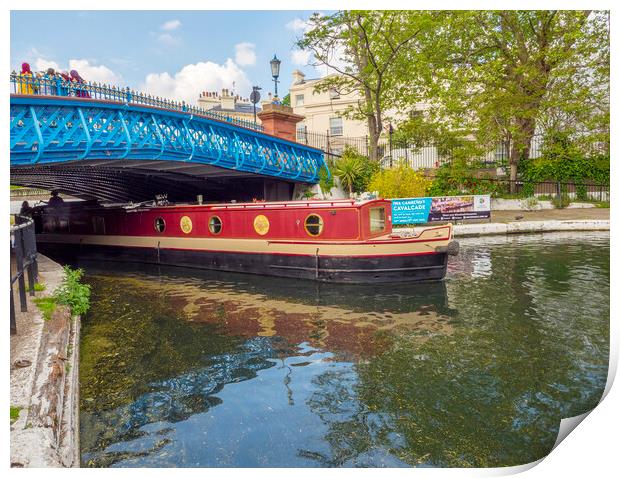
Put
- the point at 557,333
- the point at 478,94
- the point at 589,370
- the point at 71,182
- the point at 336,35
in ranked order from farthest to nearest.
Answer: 1. the point at 336,35
2. the point at 478,94
3. the point at 71,182
4. the point at 557,333
5. the point at 589,370

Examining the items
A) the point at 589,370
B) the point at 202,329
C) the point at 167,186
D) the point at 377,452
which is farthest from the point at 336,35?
the point at 377,452

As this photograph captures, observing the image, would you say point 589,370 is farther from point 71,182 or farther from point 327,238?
point 71,182

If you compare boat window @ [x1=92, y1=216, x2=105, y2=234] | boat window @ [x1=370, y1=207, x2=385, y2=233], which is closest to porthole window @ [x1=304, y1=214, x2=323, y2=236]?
boat window @ [x1=370, y1=207, x2=385, y2=233]

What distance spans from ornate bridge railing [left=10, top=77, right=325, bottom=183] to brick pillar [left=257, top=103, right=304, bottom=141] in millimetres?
812

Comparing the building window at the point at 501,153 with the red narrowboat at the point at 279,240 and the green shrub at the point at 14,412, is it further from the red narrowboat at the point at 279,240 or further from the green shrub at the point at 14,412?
the green shrub at the point at 14,412

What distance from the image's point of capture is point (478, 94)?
73.6ft

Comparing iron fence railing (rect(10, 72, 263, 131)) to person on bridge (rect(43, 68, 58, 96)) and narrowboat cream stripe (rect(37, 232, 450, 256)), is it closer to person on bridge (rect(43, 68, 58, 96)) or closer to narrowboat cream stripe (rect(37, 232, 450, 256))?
person on bridge (rect(43, 68, 58, 96))

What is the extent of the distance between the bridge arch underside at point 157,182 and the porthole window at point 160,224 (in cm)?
205

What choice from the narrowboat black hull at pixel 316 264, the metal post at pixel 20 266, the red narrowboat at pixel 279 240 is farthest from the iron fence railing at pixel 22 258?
the red narrowboat at pixel 279 240

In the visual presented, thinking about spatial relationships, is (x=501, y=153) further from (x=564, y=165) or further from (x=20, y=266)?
(x=20, y=266)

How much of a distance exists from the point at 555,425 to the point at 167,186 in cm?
2132

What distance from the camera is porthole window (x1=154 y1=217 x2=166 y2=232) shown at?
57.0 feet

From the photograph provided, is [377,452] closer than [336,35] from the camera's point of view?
Yes

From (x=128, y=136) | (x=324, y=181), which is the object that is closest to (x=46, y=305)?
(x=128, y=136)
